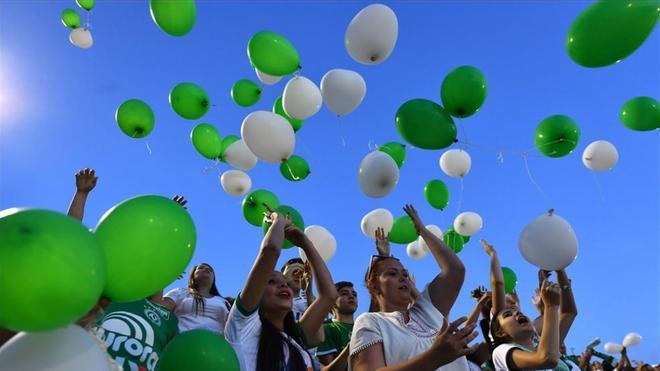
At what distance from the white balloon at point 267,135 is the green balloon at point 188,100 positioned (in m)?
0.85

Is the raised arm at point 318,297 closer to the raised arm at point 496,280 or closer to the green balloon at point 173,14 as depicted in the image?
the raised arm at point 496,280

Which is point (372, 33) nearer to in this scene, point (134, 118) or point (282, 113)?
point (282, 113)

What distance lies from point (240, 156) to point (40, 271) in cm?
404

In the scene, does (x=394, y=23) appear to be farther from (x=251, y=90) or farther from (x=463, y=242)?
(x=463, y=242)

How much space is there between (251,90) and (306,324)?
3224 mm

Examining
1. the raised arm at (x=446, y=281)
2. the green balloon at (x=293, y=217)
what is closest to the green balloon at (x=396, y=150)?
the green balloon at (x=293, y=217)

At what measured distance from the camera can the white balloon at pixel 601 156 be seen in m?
5.33

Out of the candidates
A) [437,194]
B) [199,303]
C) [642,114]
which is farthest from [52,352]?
[642,114]

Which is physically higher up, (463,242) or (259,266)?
(463,242)

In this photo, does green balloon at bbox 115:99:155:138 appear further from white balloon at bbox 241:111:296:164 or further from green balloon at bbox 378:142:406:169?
green balloon at bbox 378:142:406:169

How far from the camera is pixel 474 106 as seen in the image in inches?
157

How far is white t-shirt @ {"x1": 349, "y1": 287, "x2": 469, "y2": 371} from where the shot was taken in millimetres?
2152

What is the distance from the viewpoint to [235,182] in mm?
5453

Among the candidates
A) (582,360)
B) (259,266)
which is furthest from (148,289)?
(582,360)
